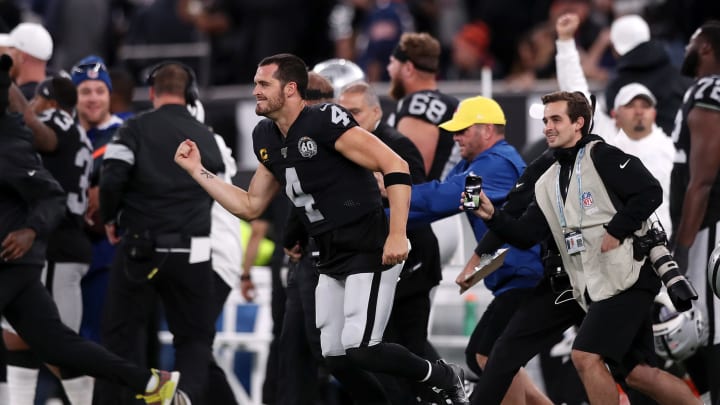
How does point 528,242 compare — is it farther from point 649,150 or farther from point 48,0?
point 48,0

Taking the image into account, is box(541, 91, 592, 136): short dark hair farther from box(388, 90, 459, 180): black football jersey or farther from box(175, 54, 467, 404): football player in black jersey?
box(388, 90, 459, 180): black football jersey

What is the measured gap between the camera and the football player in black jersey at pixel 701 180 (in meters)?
8.31

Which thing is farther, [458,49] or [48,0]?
[48,0]

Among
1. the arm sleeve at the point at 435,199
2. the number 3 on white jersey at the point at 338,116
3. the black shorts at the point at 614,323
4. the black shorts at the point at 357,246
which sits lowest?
the black shorts at the point at 614,323

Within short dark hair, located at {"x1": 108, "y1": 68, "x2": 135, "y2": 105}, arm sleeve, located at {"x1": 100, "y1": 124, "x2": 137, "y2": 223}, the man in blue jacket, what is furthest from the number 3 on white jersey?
short dark hair, located at {"x1": 108, "y1": 68, "x2": 135, "y2": 105}

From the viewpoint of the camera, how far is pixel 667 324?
866cm

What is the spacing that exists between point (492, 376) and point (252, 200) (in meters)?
1.53

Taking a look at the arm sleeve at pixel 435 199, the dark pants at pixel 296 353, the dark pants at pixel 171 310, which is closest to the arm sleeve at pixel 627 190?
the arm sleeve at pixel 435 199

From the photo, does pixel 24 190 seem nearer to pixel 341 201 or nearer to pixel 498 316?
pixel 341 201

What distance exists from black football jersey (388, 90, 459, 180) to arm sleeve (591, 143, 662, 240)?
1.73m

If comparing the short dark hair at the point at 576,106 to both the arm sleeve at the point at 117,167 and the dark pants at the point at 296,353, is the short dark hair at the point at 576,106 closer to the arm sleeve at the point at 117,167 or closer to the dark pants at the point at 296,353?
the dark pants at the point at 296,353

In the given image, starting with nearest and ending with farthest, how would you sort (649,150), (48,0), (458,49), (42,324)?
(42,324), (649,150), (458,49), (48,0)

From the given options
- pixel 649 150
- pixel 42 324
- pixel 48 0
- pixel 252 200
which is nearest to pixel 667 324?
pixel 649 150

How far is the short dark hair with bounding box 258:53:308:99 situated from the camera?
750 centimetres
